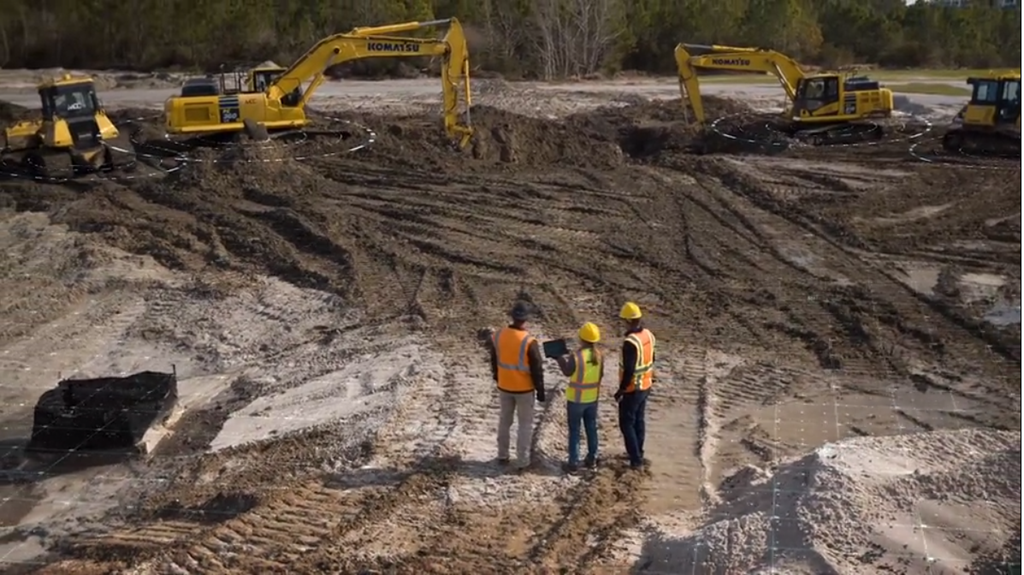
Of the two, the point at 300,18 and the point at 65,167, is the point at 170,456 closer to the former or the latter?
the point at 65,167

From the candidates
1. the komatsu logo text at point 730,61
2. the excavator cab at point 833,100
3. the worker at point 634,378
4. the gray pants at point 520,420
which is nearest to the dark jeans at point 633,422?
the worker at point 634,378

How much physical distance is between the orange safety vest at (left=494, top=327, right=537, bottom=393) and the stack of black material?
3891 mm

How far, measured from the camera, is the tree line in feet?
148

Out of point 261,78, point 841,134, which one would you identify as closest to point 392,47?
point 261,78

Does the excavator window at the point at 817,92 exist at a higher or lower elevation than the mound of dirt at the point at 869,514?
higher

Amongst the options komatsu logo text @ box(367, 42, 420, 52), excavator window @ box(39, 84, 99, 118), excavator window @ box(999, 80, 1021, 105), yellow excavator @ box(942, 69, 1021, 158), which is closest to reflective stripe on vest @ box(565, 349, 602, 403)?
komatsu logo text @ box(367, 42, 420, 52)

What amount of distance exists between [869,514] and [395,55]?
18.0 meters

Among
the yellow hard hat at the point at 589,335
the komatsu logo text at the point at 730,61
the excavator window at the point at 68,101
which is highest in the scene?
the komatsu logo text at the point at 730,61

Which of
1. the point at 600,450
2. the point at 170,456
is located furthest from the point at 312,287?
the point at 600,450

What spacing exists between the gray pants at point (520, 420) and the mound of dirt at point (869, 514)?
1.61 m

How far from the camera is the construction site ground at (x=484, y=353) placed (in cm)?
786

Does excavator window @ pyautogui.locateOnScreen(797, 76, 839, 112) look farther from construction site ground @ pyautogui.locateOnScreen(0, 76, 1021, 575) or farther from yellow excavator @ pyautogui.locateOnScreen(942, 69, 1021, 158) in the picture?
yellow excavator @ pyautogui.locateOnScreen(942, 69, 1021, 158)

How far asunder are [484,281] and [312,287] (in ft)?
7.60

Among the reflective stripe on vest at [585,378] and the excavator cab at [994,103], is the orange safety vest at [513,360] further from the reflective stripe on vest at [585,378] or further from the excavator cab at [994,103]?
the excavator cab at [994,103]
